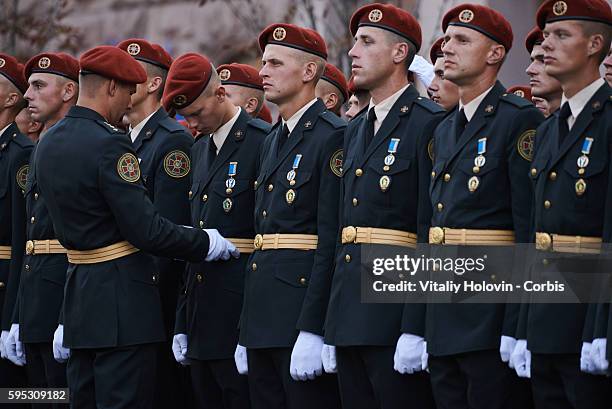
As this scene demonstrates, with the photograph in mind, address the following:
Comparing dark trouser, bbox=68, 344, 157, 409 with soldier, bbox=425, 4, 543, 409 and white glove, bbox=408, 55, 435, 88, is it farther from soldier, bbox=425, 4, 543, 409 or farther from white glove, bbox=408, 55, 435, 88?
white glove, bbox=408, 55, 435, 88

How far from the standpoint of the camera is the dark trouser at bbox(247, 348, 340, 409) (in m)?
7.09

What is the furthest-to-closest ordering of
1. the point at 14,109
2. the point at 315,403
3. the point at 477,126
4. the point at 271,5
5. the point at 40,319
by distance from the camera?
1. the point at 271,5
2. the point at 14,109
3. the point at 40,319
4. the point at 315,403
5. the point at 477,126

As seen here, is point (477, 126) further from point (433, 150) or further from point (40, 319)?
point (40, 319)

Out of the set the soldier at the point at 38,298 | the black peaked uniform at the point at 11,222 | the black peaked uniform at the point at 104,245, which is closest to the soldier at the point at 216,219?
the black peaked uniform at the point at 104,245

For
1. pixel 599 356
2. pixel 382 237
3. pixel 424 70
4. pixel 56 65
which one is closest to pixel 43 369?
pixel 56 65

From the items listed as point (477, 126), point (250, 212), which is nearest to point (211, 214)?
point (250, 212)

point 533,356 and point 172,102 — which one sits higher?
point 172,102

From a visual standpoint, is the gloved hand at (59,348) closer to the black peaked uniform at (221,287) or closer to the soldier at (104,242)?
the soldier at (104,242)

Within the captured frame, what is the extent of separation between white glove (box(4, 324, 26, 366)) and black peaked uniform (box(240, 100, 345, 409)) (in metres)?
2.12

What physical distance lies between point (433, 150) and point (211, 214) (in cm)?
171

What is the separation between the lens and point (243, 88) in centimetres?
954

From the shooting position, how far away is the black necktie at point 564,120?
237 inches

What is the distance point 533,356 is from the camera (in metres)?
5.90

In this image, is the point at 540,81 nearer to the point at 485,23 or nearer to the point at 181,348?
the point at 485,23
